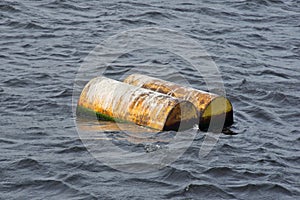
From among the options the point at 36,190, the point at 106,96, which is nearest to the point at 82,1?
the point at 106,96

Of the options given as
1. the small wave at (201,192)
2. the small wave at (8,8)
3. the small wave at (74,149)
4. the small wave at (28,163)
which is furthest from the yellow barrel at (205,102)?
the small wave at (8,8)

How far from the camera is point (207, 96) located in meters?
11.2

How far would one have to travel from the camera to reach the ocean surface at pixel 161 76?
30.2ft

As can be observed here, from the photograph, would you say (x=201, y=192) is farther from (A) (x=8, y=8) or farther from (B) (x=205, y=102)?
(A) (x=8, y=8)

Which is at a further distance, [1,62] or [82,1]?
[82,1]

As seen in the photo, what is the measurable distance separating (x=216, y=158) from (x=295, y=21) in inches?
374

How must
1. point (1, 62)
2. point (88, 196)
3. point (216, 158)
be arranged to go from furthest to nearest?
point (1, 62) < point (216, 158) < point (88, 196)

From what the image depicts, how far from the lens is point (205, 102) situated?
11.1 meters

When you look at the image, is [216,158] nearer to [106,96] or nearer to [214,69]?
[106,96]

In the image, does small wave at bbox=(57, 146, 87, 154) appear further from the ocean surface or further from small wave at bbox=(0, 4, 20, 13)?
small wave at bbox=(0, 4, 20, 13)

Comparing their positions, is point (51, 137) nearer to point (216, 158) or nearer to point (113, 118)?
point (113, 118)

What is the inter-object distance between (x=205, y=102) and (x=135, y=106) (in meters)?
1.11

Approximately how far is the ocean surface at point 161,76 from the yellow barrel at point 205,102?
25cm

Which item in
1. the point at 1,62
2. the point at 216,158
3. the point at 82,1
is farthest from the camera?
the point at 82,1
